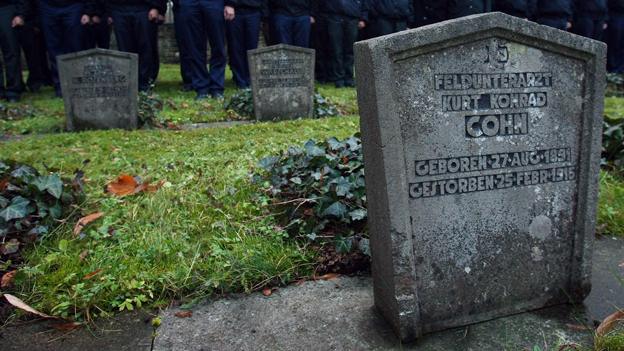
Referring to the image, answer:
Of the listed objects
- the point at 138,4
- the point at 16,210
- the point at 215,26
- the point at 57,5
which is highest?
the point at 57,5

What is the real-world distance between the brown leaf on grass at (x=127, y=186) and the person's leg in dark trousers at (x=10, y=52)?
6881mm

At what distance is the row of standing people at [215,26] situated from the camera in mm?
8627

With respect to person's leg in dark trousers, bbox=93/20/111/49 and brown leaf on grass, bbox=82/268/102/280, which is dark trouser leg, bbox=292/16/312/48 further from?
brown leaf on grass, bbox=82/268/102/280

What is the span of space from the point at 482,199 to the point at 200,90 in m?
7.31

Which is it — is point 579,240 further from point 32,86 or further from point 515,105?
point 32,86

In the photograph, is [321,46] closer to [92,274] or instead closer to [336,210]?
[336,210]

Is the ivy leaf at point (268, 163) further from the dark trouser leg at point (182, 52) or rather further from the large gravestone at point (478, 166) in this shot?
the dark trouser leg at point (182, 52)

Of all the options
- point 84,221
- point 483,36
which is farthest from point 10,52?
point 483,36

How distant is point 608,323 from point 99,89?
5924 millimetres

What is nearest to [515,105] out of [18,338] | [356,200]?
[356,200]

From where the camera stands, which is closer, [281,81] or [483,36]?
[483,36]

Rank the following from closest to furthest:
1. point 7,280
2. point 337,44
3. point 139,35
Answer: point 7,280, point 139,35, point 337,44

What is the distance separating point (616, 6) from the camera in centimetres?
1288

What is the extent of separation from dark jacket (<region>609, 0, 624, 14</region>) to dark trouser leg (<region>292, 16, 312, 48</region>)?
834cm
